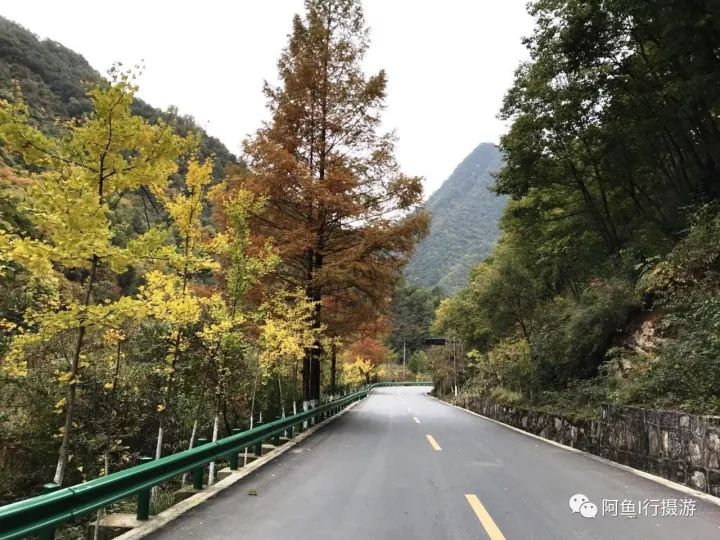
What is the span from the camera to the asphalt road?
5027 millimetres

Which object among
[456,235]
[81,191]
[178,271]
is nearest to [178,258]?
[81,191]

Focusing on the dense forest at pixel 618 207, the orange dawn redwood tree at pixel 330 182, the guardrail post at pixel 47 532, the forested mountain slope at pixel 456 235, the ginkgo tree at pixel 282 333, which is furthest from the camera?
the forested mountain slope at pixel 456 235

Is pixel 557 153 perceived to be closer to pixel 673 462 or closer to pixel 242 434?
pixel 673 462

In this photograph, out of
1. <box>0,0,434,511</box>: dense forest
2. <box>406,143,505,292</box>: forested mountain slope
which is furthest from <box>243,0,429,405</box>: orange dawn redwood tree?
<box>406,143,505,292</box>: forested mountain slope

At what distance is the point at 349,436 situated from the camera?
13672mm

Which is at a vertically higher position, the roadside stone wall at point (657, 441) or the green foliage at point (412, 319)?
the green foliage at point (412, 319)

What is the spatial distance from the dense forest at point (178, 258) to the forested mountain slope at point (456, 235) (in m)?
93.7

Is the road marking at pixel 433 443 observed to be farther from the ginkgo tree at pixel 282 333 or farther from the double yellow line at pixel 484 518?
the double yellow line at pixel 484 518

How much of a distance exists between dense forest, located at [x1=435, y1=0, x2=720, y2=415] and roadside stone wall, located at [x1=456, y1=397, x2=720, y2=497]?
14.5 inches

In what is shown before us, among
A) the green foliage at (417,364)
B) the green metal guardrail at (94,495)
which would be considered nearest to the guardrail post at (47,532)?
the green metal guardrail at (94,495)

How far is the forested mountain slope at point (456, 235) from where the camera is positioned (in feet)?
→ 387

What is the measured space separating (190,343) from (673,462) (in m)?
8.88

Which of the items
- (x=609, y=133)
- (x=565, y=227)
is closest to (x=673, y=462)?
(x=609, y=133)

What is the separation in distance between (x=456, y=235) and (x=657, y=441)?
122323 mm
